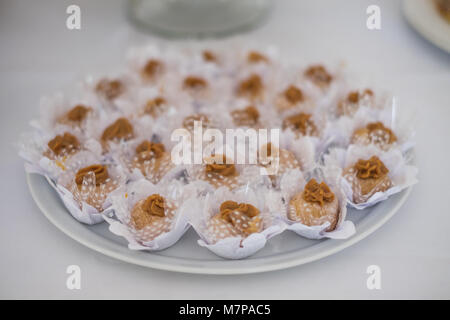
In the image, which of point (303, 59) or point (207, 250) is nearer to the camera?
point (207, 250)

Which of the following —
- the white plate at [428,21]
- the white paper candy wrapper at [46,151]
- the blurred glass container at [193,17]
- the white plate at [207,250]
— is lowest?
the white plate at [207,250]

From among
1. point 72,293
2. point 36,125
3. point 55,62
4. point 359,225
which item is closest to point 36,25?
point 55,62

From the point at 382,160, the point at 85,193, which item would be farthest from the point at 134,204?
the point at 382,160

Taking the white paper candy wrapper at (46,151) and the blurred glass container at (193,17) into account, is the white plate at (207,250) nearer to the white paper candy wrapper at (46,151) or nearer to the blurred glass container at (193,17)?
the white paper candy wrapper at (46,151)

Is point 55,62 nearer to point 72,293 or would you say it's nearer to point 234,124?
point 234,124

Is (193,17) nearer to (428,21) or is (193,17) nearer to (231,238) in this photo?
(428,21)

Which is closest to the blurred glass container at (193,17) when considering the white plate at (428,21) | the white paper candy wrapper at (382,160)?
the white plate at (428,21)
